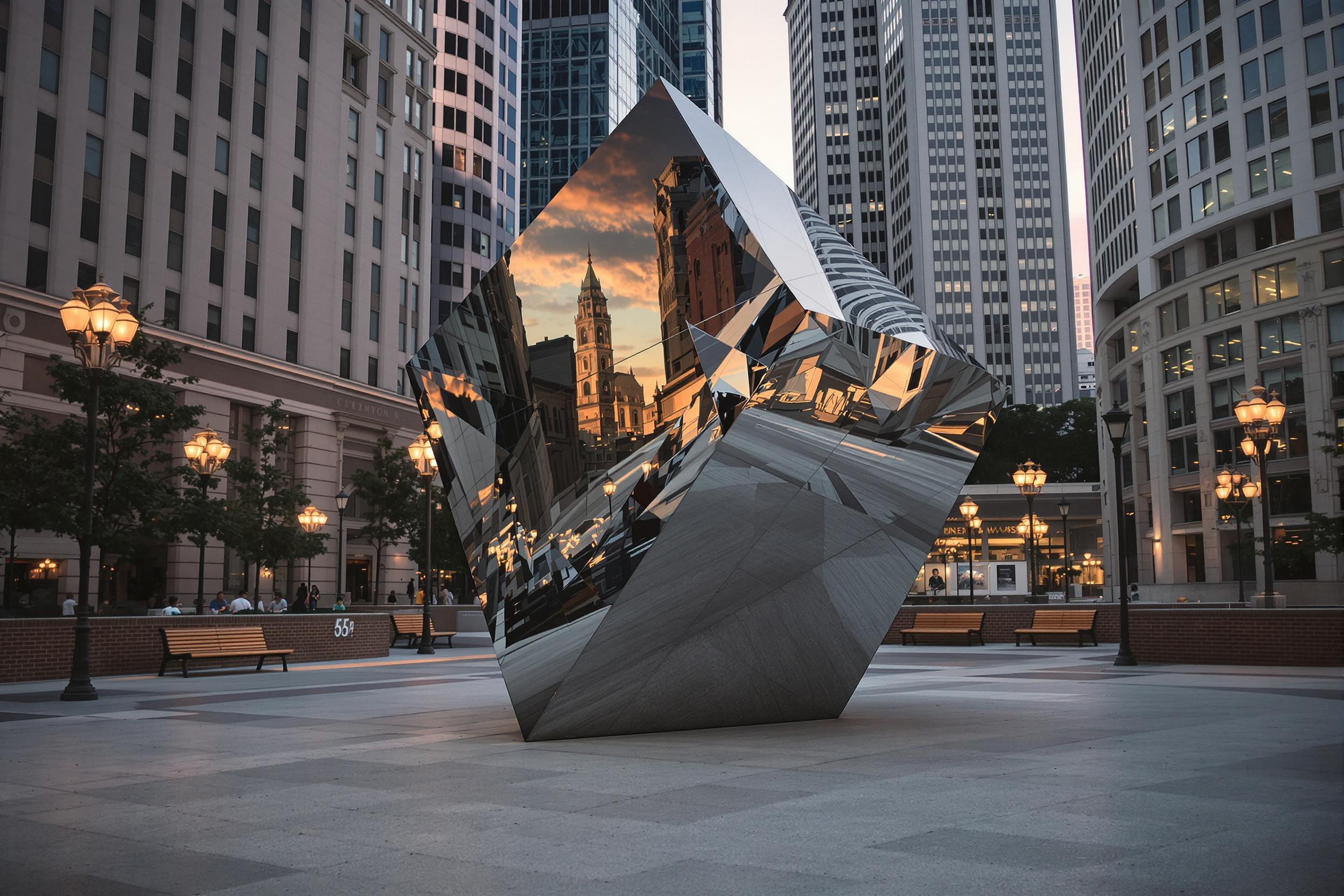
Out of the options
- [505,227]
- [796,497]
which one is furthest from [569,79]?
[796,497]

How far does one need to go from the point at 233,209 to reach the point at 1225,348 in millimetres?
55493

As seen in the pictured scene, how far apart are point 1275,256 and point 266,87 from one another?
54773mm

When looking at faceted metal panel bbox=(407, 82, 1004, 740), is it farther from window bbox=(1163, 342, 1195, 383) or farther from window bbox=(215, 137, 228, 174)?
window bbox=(1163, 342, 1195, 383)

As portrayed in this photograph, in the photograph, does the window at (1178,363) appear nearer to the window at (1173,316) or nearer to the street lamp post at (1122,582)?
the window at (1173,316)

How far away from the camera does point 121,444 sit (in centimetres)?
2855

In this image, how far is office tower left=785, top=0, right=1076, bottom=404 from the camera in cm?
16950

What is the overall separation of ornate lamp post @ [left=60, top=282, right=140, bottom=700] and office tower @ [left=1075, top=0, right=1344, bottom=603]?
2039 inches

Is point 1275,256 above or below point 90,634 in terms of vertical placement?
above

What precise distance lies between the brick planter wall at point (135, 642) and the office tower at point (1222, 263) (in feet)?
150

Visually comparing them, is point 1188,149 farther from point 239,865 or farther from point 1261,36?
→ point 239,865

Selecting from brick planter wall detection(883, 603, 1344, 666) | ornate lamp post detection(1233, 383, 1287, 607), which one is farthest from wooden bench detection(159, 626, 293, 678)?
ornate lamp post detection(1233, 383, 1287, 607)

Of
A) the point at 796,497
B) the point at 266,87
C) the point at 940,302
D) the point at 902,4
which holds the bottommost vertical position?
the point at 796,497

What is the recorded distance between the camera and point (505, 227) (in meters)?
85.6

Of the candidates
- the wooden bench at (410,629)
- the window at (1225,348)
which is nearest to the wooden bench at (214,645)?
the wooden bench at (410,629)
